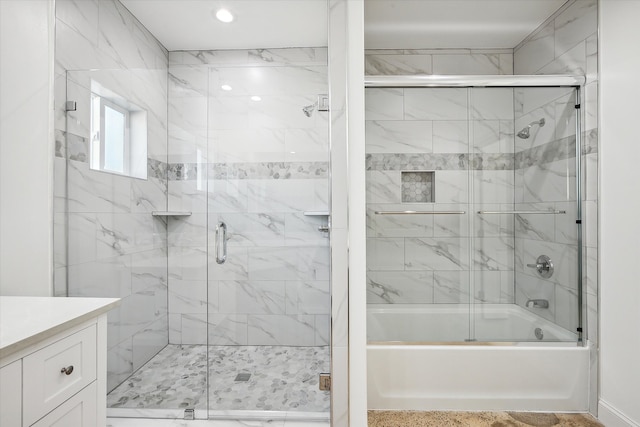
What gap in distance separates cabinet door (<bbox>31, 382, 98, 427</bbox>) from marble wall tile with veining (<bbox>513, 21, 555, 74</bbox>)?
121 inches

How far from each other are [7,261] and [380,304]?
191cm

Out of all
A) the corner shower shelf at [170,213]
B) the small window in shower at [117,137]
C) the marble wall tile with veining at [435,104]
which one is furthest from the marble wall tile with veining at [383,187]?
the small window in shower at [117,137]

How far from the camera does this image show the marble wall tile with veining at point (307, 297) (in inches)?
69.3

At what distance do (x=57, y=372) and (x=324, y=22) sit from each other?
1875 millimetres

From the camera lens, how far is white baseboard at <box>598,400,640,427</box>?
5.45ft

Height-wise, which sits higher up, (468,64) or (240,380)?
(468,64)

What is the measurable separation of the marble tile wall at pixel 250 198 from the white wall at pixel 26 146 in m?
0.59

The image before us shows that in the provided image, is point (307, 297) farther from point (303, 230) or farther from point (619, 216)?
point (619, 216)

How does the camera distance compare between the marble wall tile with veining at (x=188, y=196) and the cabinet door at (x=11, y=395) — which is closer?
the cabinet door at (x=11, y=395)

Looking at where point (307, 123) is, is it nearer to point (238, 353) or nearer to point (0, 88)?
point (238, 353)

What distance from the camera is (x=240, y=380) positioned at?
1785 mm

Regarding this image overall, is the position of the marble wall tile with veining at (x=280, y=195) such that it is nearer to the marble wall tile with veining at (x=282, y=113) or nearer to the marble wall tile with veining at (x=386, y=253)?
the marble wall tile with veining at (x=282, y=113)

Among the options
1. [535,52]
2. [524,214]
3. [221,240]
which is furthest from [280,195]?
[535,52]

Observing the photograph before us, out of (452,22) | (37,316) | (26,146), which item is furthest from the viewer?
(452,22)
